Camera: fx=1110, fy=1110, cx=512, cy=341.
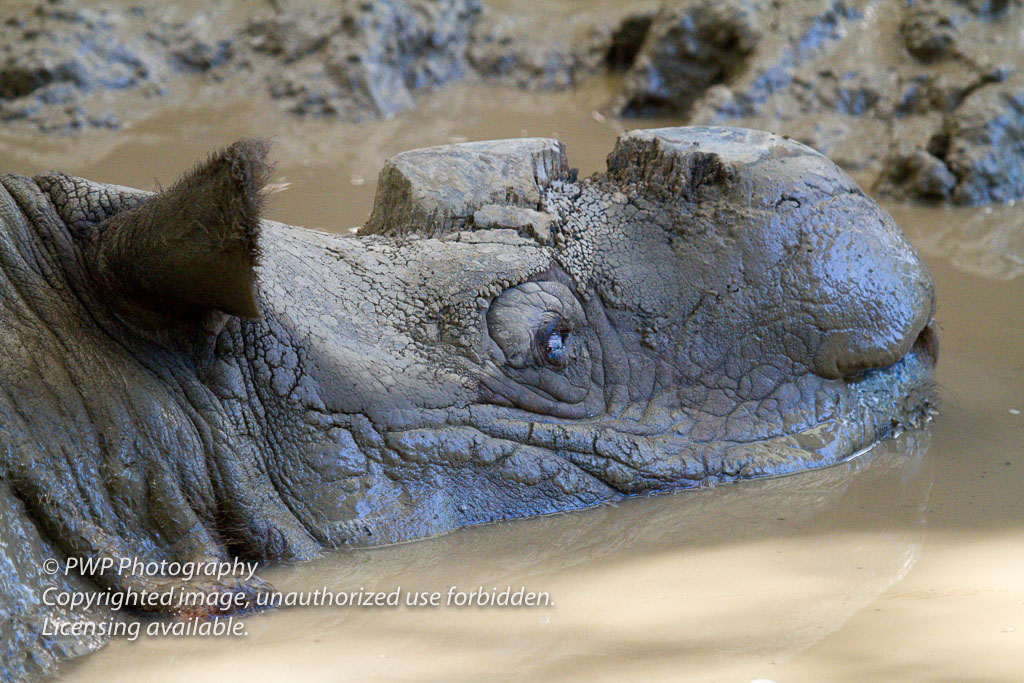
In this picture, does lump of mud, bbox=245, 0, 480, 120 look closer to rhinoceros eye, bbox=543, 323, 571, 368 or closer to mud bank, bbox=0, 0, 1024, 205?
mud bank, bbox=0, 0, 1024, 205

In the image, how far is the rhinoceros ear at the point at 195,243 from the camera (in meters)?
2.25

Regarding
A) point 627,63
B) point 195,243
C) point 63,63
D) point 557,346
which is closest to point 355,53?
point 63,63

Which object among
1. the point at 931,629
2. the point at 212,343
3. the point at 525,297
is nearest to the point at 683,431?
the point at 525,297

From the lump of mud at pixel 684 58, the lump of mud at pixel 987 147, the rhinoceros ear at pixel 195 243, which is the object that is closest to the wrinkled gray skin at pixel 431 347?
the rhinoceros ear at pixel 195 243

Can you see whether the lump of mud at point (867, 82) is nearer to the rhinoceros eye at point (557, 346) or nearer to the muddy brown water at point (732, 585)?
the muddy brown water at point (732, 585)

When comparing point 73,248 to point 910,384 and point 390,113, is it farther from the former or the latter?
point 390,113

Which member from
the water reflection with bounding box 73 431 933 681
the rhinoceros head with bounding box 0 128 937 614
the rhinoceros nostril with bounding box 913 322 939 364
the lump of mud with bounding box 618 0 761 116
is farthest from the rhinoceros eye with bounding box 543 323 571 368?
the lump of mud with bounding box 618 0 761 116

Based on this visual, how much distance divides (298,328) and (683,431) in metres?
1.11

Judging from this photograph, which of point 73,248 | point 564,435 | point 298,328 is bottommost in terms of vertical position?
point 564,435

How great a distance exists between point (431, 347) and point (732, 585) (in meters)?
0.94

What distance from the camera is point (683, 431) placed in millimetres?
3078

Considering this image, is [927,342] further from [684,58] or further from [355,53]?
[355,53]

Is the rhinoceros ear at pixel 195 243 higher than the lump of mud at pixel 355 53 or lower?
higher

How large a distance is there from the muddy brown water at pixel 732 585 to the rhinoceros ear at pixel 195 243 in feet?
1.98
